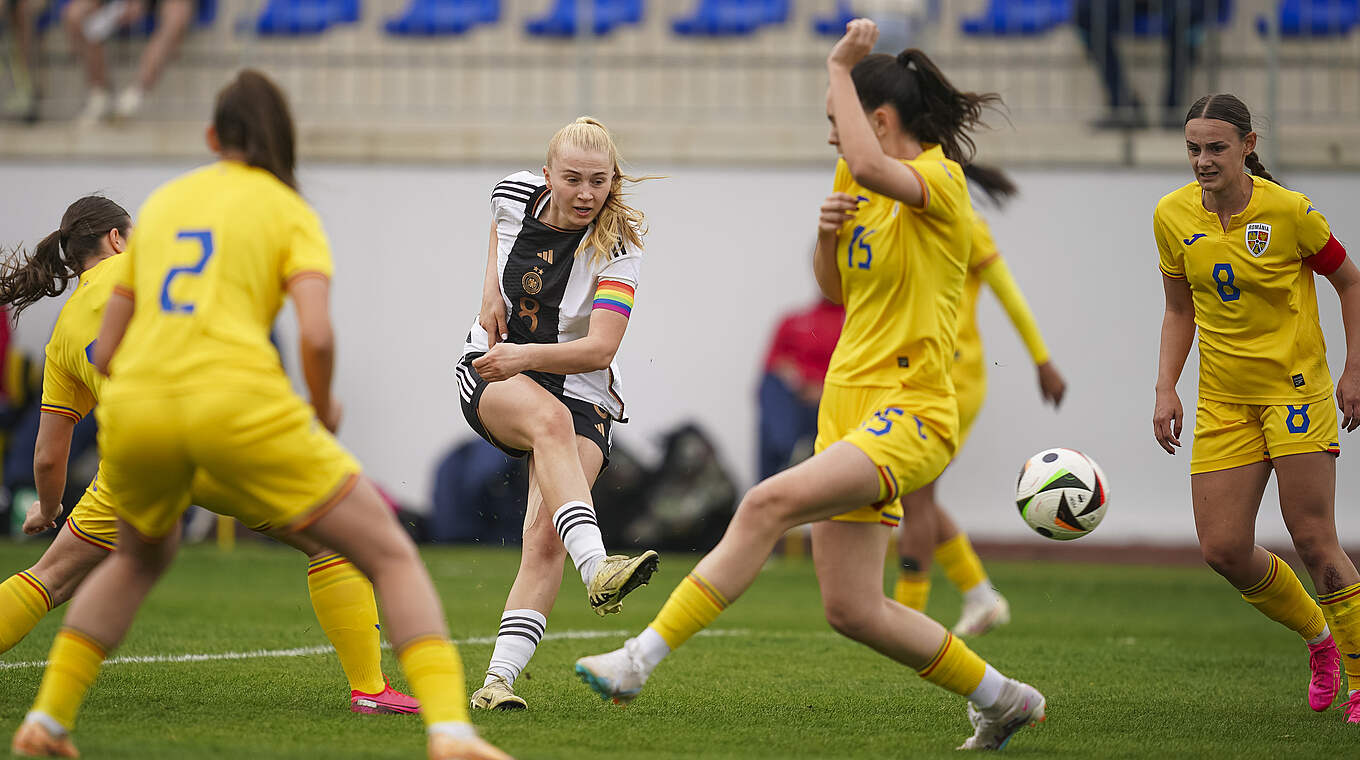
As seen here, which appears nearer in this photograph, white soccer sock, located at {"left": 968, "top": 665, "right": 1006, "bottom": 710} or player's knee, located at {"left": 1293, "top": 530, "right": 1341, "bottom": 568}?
white soccer sock, located at {"left": 968, "top": 665, "right": 1006, "bottom": 710}

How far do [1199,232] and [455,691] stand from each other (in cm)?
322

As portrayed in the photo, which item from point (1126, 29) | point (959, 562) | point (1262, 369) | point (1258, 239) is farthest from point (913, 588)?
point (1126, 29)

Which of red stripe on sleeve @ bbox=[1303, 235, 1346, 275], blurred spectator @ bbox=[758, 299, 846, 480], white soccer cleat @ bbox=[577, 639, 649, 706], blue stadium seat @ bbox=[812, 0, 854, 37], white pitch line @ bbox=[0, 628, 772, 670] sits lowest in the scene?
blurred spectator @ bbox=[758, 299, 846, 480]

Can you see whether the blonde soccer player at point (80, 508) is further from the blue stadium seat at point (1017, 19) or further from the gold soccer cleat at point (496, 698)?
the blue stadium seat at point (1017, 19)

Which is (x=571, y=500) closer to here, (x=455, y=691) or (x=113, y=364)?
(x=455, y=691)

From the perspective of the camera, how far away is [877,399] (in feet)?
14.1

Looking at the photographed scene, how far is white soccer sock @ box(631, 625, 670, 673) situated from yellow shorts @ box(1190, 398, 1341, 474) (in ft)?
7.79

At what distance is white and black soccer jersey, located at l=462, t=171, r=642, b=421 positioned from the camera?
511 cm

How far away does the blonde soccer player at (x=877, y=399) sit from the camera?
4.12 meters

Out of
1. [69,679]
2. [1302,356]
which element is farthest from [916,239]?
[69,679]

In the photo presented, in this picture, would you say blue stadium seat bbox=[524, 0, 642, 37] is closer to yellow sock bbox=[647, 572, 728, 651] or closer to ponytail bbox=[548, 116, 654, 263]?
ponytail bbox=[548, 116, 654, 263]

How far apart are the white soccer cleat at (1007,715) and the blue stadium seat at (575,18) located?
435 inches

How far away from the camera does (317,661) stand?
244 inches

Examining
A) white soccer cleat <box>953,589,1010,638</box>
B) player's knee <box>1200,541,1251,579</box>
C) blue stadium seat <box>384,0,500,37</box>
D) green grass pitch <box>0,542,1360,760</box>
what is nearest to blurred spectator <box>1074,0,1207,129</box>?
green grass pitch <box>0,542,1360,760</box>
